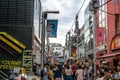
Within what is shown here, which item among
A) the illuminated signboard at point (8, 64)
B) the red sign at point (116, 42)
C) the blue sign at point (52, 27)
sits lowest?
the illuminated signboard at point (8, 64)

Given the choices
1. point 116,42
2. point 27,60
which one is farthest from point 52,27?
point 27,60

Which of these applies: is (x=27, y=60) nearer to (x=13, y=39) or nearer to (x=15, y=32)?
(x=13, y=39)

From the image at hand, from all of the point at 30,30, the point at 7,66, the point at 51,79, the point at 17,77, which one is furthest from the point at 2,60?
the point at 17,77

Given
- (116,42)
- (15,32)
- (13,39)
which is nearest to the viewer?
(116,42)

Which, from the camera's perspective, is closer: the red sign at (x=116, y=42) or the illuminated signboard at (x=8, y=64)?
the red sign at (x=116, y=42)

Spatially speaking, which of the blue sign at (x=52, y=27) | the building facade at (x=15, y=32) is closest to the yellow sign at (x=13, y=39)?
the building facade at (x=15, y=32)

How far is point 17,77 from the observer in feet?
54.2

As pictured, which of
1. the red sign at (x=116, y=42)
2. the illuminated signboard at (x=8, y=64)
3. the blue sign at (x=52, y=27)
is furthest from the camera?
the illuminated signboard at (x=8, y=64)

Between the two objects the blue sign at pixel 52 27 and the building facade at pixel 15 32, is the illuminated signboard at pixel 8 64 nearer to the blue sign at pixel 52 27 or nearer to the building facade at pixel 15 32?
the building facade at pixel 15 32

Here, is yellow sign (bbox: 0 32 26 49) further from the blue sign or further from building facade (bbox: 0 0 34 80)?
the blue sign

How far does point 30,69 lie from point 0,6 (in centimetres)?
638

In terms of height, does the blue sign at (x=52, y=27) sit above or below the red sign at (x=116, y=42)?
above

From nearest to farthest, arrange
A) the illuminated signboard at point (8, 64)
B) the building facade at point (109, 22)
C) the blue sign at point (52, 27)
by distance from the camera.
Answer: the blue sign at point (52, 27) → the illuminated signboard at point (8, 64) → the building facade at point (109, 22)

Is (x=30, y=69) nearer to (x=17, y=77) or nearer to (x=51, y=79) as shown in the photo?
(x=51, y=79)
